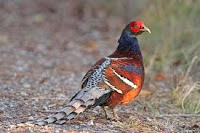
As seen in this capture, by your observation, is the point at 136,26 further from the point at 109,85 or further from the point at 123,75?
the point at 109,85

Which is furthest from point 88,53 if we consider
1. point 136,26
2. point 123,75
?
point 123,75

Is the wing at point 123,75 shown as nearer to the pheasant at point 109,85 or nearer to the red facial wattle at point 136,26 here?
the pheasant at point 109,85

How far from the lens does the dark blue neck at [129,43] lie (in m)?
6.23

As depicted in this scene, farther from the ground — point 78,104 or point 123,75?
point 123,75

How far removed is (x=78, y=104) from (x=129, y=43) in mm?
1132

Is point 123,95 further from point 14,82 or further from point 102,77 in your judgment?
point 14,82

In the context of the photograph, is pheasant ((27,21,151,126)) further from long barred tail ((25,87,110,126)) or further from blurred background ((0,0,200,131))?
blurred background ((0,0,200,131))

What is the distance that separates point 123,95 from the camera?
19.0ft

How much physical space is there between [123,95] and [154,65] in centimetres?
375

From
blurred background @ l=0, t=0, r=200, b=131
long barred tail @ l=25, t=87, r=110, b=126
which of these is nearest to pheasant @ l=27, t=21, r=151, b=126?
long barred tail @ l=25, t=87, r=110, b=126

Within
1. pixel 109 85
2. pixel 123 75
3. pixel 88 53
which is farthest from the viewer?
pixel 88 53

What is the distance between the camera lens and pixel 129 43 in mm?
6270

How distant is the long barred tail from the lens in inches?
211

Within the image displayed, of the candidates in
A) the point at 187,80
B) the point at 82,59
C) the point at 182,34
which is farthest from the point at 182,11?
the point at 187,80
